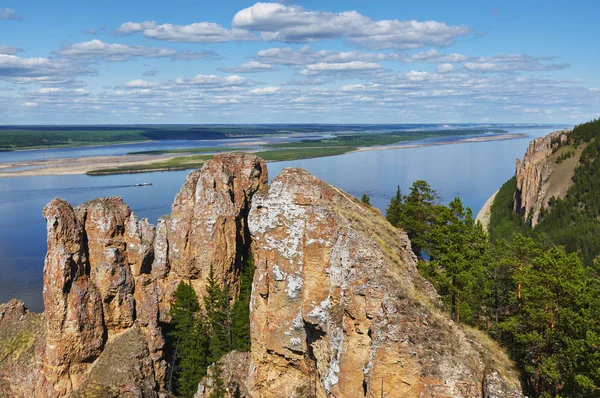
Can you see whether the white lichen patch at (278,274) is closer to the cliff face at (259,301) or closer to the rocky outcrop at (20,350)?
the cliff face at (259,301)

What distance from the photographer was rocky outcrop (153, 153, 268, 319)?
140 ft

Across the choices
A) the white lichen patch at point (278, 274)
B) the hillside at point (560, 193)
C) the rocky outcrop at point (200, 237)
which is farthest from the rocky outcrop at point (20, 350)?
the hillside at point (560, 193)

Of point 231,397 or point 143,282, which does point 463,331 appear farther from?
point 143,282

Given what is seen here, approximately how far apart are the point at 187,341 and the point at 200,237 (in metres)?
9.08

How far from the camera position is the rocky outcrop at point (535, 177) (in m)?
120

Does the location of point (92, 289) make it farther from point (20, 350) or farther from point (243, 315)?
point (243, 315)

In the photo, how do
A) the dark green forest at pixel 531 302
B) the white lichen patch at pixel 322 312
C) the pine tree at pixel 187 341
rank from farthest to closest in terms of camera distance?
the pine tree at pixel 187 341 < the white lichen patch at pixel 322 312 < the dark green forest at pixel 531 302

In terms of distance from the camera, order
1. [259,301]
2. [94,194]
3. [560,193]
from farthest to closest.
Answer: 1. [94,194]
2. [560,193]
3. [259,301]

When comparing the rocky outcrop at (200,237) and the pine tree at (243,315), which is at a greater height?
the rocky outcrop at (200,237)

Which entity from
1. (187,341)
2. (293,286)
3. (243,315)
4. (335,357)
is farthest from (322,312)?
(187,341)

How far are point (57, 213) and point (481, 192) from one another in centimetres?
14022

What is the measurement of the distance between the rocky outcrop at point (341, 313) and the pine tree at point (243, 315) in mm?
8754

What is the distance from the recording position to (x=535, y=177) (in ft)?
411

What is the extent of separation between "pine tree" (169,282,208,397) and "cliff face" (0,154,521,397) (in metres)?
1.45
